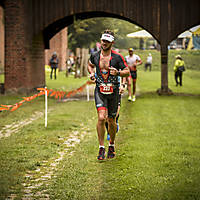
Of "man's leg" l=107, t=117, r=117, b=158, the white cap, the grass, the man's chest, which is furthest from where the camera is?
"man's leg" l=107, t=117, r=117, b=158

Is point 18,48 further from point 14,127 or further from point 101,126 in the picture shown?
point 101,126

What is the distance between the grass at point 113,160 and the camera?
653 centimetres

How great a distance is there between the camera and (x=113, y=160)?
27.5 feet

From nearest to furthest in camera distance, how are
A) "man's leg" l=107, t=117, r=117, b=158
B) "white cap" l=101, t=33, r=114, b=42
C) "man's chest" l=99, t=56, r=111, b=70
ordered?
"white cap" l=101, t=33, r=114, b=42
"man's chest" l=99, t=56, r=111, b=70
"man's leg" l=107, t=117, r=117, b=158

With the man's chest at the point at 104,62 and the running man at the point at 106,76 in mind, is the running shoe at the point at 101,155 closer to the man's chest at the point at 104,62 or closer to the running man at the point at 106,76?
the running man at the point at 106,76

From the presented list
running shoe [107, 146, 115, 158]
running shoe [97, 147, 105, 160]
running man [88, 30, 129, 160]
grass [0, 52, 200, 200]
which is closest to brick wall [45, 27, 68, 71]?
grass [0, 52, 200, 200]

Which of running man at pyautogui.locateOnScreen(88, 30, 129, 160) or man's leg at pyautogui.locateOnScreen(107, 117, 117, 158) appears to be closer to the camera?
running man at pyautogui.locateOnScreen(88, 30, 129, 160)

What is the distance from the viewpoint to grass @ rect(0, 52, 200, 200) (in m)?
6.53

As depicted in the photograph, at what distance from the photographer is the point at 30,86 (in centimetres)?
2167

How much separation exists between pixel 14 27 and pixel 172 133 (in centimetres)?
1163

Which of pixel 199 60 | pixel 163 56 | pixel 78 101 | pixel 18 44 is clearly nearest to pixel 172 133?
pixel 78 101

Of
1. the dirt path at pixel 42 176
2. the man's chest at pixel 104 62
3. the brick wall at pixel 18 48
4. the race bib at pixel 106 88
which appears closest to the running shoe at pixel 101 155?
the dirt path at pixel 42 176

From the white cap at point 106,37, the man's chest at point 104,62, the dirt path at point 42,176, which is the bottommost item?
the dirt path at point 42,176

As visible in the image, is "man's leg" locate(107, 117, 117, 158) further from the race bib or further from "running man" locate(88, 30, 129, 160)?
the race bib
